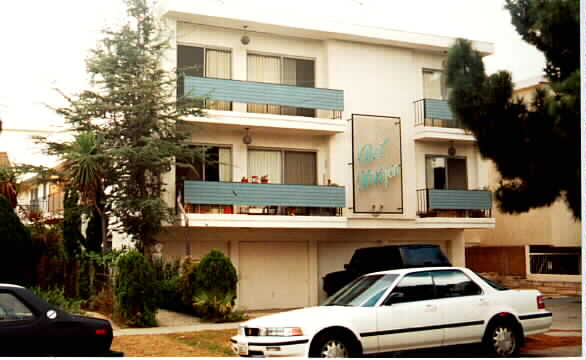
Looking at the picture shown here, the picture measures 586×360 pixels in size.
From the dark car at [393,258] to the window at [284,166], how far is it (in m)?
2.88

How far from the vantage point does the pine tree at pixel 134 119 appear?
61.0 ft

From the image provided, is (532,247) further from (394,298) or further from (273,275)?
(394,298)

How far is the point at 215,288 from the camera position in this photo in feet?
58.2

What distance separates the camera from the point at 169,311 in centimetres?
1855

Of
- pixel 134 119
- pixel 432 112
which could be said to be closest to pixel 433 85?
pixel 432 112

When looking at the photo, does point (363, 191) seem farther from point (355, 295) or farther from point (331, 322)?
point (331, 322)

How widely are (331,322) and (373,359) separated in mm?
859

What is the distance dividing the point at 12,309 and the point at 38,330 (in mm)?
437

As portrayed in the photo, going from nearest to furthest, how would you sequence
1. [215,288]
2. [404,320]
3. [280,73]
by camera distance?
[404,320]
[215,288]
[280,73]

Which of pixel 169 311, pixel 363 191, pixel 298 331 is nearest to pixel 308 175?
pixel 363 191

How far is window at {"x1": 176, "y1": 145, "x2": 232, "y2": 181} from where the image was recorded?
21.0 m

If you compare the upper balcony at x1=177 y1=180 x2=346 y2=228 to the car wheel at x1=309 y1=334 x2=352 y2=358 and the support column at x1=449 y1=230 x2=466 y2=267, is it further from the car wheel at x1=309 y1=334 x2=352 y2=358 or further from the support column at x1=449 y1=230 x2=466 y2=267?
the car wheel at x1=309 y1=334 x2=352 y2=358

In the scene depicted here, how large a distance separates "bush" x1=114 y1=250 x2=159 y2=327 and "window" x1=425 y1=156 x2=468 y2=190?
36.4ft

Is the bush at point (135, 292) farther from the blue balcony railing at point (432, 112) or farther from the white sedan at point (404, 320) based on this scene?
the blue balcony railing at point (432, 112)
